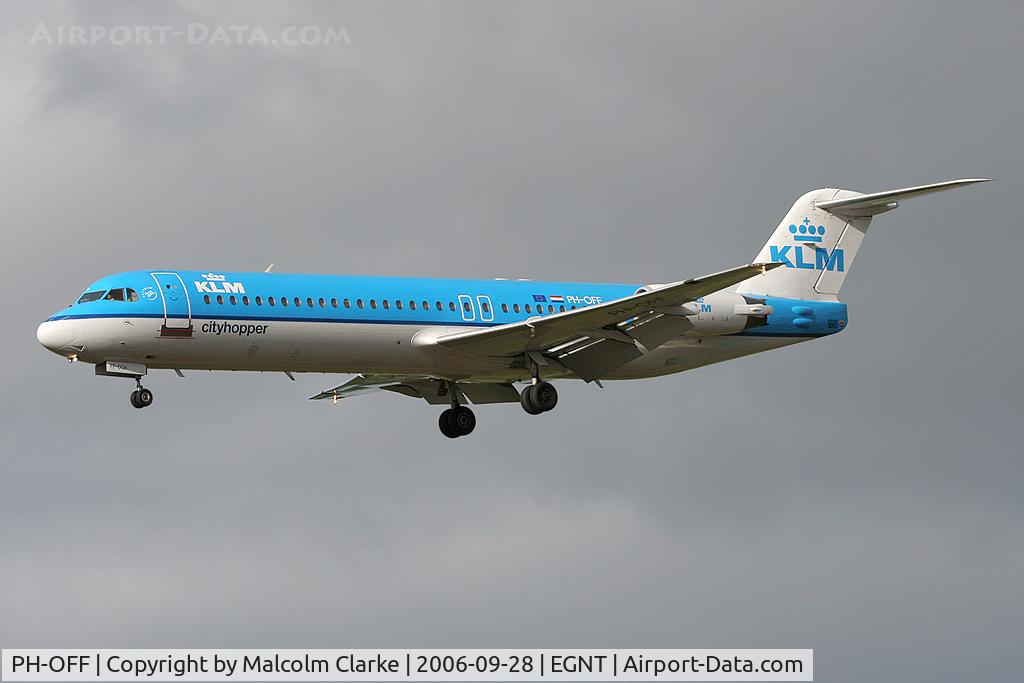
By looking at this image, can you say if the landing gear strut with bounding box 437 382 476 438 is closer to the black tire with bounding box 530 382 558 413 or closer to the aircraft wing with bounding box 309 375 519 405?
the aircraft wing with bounding box 309 375 519 405

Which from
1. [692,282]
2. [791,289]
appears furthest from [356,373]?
[791,289]

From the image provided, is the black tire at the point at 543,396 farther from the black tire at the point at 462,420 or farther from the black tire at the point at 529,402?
the black tire at the point at 462,420

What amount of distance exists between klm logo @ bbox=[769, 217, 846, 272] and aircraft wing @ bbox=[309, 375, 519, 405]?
8.31m

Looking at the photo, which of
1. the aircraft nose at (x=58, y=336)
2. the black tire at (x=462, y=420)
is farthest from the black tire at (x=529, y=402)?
the aircraft nose at (x=58, y=336)

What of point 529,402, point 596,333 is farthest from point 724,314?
point 529,402

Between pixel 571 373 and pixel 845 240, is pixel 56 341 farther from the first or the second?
pixel 845 240

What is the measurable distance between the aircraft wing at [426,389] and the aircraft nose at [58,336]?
9.72m

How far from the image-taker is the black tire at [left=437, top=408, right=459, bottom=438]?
50469mm

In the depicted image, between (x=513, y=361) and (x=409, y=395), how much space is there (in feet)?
17.1

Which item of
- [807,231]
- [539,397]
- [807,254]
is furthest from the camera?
[807,231]

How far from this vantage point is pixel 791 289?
51.1 meters

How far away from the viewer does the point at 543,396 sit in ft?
154

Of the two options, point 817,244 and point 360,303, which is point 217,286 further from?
point 817,244

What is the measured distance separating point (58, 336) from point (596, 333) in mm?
12851
